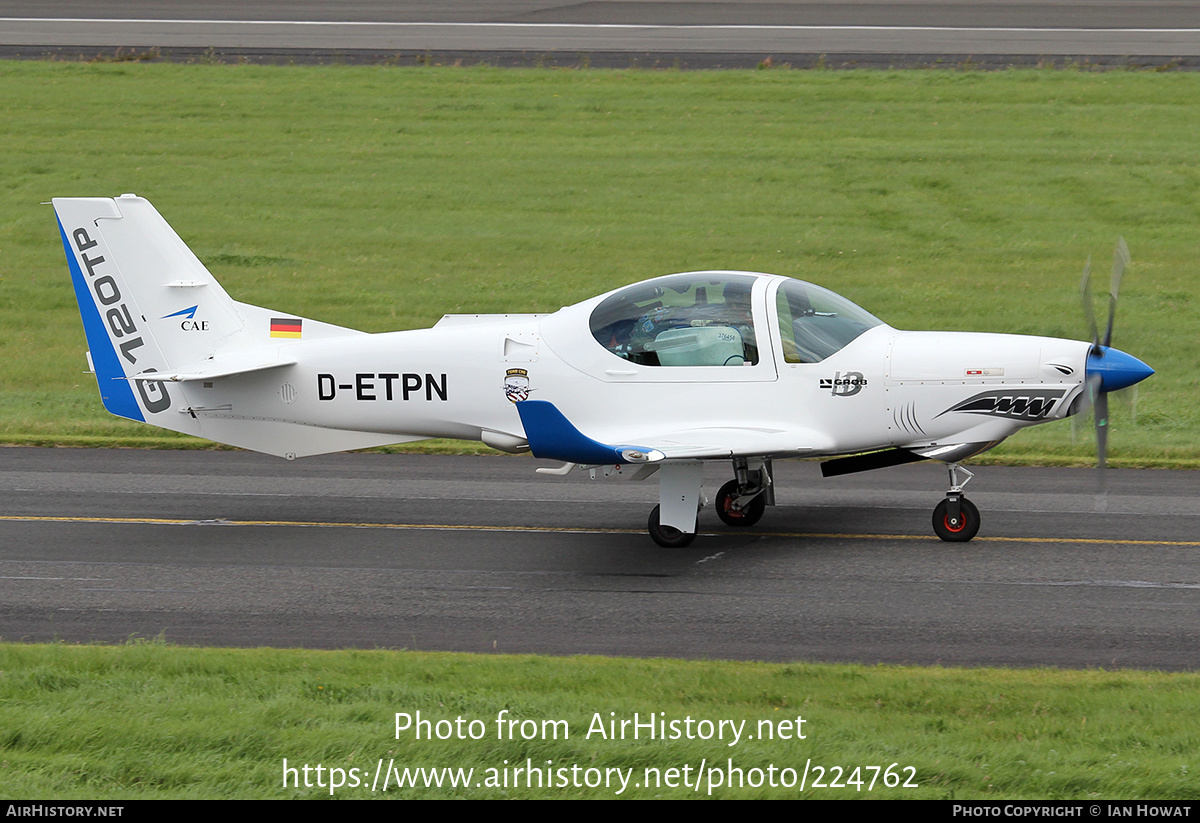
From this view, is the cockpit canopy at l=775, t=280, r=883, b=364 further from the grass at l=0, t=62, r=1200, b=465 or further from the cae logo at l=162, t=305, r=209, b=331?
the grass at l=0, t=62, r=1200, b=465

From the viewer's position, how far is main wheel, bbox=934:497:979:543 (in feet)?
38.3

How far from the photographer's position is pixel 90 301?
12.9m

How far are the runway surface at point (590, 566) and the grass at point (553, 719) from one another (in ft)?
2.58

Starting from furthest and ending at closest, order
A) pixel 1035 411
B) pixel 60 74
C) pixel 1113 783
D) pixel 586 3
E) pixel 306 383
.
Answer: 1. pixel 586 3
2. pixel 60 74
3. pixel 306 383
4. pixel 1035 411
5. pixel 1113 783

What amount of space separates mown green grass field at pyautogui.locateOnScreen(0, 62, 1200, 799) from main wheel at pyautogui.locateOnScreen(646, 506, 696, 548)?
2.96 metres

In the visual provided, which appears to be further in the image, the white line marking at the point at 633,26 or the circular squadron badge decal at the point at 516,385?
the white line marking at the point at 633,26

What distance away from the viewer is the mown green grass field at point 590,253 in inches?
275

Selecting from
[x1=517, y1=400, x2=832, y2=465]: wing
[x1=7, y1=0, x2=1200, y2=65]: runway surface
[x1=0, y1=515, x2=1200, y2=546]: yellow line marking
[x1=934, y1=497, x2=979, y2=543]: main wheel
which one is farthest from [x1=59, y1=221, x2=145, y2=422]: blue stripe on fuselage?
[x1=7, y1=0, x2=1200, y2=65]: runway surface

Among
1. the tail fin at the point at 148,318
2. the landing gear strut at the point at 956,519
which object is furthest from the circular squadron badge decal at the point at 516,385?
the landing gear strut at the point at 956,519

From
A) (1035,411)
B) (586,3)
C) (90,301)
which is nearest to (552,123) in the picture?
(586,3)

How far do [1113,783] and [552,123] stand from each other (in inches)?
1047

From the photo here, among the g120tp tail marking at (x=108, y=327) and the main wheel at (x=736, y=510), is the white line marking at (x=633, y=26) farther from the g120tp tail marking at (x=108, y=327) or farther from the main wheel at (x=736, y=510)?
the main wheel at (x=736, y=510)

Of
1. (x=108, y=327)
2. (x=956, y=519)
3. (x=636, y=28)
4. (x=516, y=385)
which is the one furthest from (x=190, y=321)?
(x=636, y=28)

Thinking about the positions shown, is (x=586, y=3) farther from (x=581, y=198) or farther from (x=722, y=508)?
(x=722, y=508)
